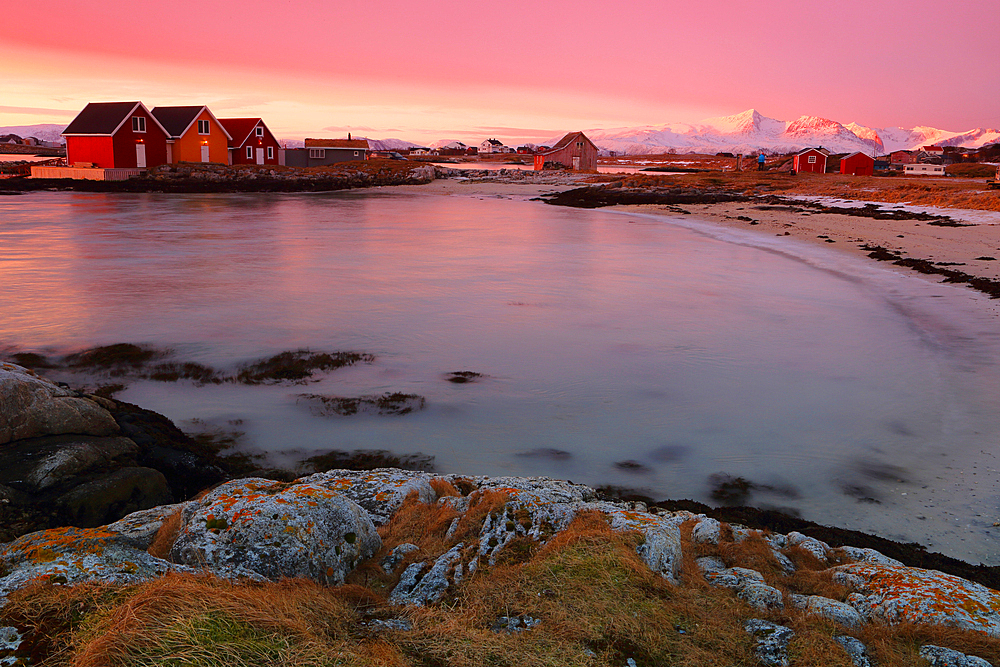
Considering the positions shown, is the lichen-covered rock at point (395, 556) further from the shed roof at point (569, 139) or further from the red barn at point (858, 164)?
the shed roof at point (569, 139)

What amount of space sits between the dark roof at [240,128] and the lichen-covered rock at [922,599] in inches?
2650

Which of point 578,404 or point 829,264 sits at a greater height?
point 829,264

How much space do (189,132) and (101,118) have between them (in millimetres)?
6340

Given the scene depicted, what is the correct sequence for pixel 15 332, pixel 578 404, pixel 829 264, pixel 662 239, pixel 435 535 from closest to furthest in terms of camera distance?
1. pixel 435 535
2. pixel 578 404
3. pixel 15 332
4. pixel 829 264
5. pixel 662 239

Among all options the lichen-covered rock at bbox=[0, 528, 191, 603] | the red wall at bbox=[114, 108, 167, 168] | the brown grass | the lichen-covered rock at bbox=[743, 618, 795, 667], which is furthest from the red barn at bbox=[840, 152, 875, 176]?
the lichen-covered rock at bbox=[0, 528, 191, 603]

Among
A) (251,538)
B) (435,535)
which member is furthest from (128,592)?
(435,535)

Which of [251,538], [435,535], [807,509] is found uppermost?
[251,538]

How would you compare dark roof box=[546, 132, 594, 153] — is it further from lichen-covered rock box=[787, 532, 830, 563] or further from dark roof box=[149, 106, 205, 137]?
lichen-covered rock box=[787, 532, 830, 563]

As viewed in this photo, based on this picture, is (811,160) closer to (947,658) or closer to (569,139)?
(569,139)

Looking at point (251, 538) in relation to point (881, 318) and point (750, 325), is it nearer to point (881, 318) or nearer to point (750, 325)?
point (750, 325)

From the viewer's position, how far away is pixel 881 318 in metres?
13.4

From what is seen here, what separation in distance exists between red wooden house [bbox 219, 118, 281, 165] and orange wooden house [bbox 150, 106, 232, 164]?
3.84 meters

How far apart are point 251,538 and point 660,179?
5901cm

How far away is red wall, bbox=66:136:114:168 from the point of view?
52.2 m
